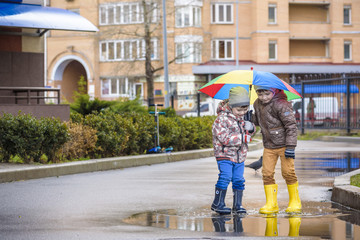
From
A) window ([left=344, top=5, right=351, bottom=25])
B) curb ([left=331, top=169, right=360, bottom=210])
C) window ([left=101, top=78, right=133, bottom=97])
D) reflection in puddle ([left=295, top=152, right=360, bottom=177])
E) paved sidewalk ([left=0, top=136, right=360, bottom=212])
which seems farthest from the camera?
window ([left=344, top=5, right=351, bottom=25])

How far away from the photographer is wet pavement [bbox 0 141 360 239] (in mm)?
6941

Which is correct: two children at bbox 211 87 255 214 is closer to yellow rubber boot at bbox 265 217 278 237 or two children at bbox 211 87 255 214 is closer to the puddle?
the puddle

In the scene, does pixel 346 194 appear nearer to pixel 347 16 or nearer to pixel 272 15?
pixel 272 15

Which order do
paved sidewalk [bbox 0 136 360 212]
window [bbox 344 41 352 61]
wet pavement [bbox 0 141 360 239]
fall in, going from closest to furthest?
wet pavement [bbox 0 141 360 239] < paved sidewalk [bbox 0 136 360 212] < window [bbox 344 41 352 61]

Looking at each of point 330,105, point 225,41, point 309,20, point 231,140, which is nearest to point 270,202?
point 231,140

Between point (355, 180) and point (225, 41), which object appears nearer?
point (355, 180)

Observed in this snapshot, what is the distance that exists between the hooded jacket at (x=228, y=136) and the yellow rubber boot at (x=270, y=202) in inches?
22.0

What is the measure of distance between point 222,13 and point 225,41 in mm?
2338

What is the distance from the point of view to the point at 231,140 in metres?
8.20

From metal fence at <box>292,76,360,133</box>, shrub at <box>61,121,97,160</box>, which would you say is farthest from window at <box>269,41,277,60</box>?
shrub at <box>61,121,97,160</box>

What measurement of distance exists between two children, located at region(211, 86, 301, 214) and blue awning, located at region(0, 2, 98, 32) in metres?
12.4

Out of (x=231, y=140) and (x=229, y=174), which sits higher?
(x=231, y=140)

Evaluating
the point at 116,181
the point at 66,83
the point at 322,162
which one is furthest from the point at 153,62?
the point at 116,181

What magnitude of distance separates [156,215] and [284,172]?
1692 millimetres
